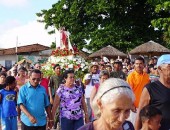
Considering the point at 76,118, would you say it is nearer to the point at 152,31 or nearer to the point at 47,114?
the point at 47,114

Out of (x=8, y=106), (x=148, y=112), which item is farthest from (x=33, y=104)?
(x=148, y=112)

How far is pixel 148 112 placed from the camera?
15.1 feet

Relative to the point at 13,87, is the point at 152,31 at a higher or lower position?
higher

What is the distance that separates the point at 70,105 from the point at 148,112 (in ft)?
11.8

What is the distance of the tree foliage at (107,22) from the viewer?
32594 millimetres

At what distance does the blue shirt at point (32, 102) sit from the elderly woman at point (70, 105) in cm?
51

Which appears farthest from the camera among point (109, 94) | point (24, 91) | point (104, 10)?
point (104, 10)

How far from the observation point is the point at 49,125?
7770 mm

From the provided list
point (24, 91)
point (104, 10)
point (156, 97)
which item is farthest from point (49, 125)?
point (104, 10)

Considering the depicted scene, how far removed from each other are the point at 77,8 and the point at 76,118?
26540 mm

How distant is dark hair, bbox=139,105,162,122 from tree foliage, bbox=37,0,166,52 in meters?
27.5

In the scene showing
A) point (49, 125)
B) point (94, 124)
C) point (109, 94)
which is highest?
point (109, 94)

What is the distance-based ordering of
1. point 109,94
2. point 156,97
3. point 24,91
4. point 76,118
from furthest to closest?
point 76,118
point 24,91
point 156,97
point 109,94

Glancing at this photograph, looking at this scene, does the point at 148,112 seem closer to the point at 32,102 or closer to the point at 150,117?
the point at 150,117
